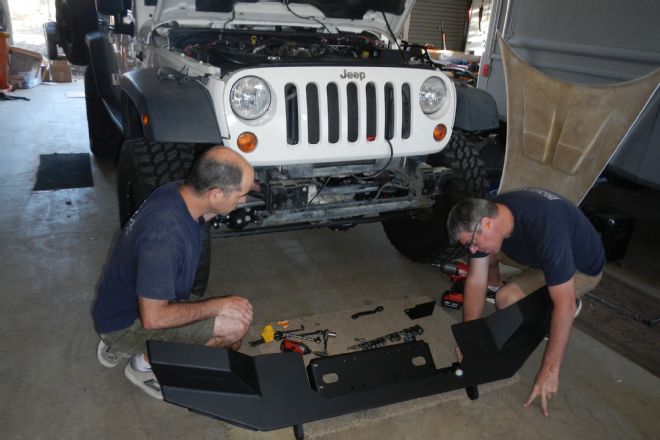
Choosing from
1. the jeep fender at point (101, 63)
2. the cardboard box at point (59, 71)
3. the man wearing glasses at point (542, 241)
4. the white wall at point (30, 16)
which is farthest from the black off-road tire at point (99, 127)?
the white wall at point (30, 16)

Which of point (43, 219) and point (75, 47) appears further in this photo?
point (75, 47)

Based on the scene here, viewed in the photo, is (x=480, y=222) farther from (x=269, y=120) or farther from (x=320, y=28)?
(x=320, y=28)

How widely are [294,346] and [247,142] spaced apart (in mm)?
1013

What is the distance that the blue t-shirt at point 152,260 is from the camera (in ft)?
5.82

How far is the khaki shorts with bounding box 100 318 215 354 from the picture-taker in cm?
202

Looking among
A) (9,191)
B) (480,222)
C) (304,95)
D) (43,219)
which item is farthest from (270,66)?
(9,191)

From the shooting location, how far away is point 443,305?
3.07 m

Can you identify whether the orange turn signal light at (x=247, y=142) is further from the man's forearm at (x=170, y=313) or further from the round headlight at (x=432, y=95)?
the round headlight at (x=432, y=95)

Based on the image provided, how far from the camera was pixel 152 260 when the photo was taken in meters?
1.77

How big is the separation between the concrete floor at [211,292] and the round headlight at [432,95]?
116 centimetres

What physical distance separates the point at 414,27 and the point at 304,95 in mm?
10488

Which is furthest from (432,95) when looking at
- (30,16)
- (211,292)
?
(30,16)

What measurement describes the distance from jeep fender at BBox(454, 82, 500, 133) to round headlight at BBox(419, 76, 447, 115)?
0.23 m

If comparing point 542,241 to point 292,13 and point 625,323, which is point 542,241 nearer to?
point 625,323
